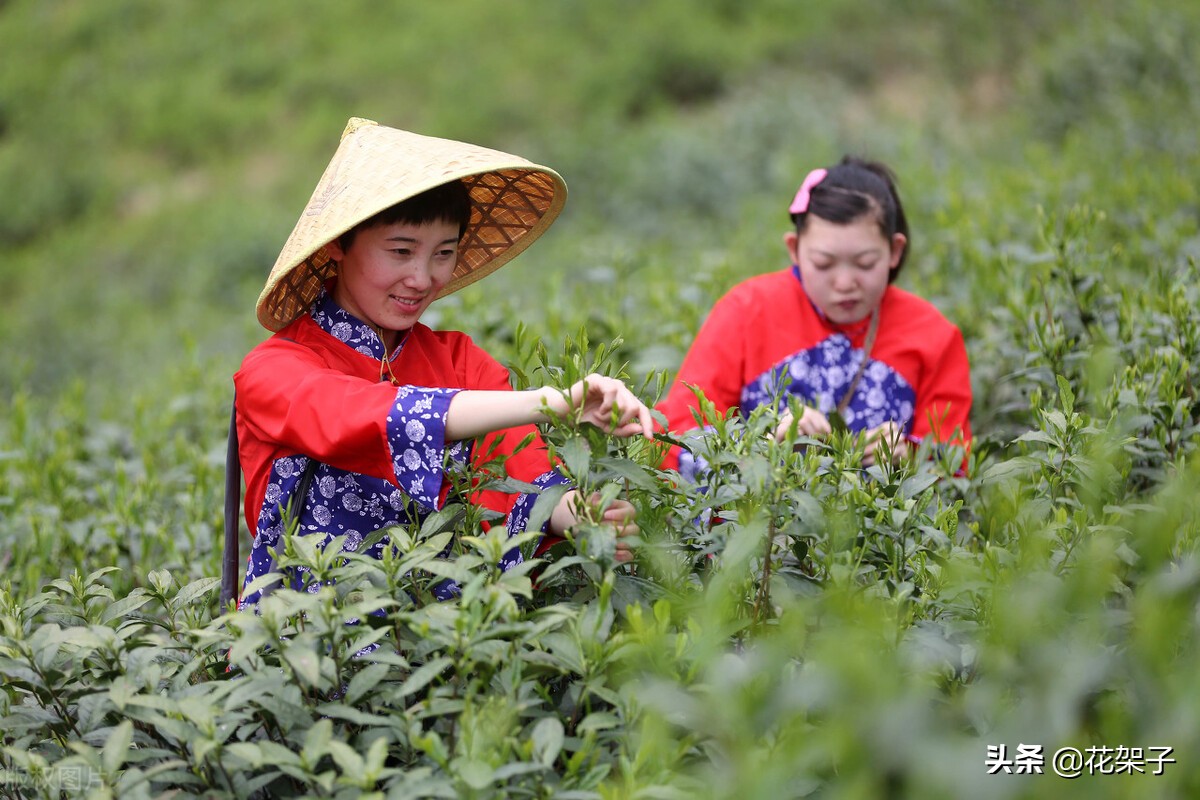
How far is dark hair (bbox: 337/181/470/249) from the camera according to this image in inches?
84.7

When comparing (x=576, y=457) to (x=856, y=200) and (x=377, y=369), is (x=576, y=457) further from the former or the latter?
(x=856, y=200)

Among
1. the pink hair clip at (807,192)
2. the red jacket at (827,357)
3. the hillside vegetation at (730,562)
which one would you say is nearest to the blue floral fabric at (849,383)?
the red jacket at (827,357)

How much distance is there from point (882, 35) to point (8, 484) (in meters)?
9.33

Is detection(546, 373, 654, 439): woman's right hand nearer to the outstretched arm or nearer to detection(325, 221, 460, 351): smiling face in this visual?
the outstretched arm

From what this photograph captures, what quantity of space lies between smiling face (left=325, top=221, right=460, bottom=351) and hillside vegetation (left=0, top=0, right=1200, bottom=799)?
0.30 metres

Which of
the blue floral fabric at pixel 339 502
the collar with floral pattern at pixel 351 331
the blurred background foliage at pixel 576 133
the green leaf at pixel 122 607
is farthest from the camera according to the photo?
the blurred background foliage at pixel 576 133

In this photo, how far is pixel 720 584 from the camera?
1.35 metres

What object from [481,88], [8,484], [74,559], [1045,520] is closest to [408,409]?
[1045,520]

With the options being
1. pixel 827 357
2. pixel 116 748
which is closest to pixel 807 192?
pixel 827 357

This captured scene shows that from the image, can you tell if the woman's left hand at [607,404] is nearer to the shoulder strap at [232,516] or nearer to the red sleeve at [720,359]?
the shoulder strap at [232,516]

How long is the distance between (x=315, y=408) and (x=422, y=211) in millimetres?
437

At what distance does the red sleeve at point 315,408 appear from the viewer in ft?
6.25

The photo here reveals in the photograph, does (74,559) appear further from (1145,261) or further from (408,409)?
(1145,261)

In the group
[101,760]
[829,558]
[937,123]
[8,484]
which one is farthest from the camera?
[937,123]
